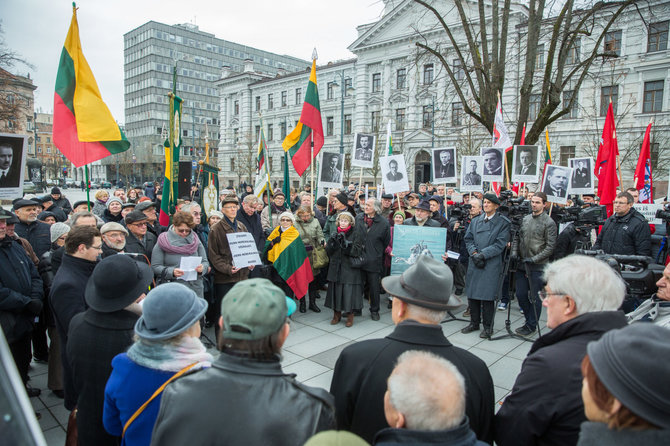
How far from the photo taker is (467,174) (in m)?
9.20

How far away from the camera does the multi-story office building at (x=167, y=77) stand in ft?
278

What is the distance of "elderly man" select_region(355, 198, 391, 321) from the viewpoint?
6.79 meters

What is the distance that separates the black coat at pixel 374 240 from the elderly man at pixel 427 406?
5.28m

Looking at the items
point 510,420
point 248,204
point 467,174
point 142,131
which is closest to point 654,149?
point 467,174

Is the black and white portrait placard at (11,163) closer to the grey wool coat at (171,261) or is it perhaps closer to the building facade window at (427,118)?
the grey wool coat at (171,261)

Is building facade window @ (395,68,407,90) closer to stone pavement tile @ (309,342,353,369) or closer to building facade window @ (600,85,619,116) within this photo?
building facade window @ (600,85,619,116)

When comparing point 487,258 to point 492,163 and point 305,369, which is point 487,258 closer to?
point 305,369

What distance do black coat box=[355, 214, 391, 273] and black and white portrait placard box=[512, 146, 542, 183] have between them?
13.5ft

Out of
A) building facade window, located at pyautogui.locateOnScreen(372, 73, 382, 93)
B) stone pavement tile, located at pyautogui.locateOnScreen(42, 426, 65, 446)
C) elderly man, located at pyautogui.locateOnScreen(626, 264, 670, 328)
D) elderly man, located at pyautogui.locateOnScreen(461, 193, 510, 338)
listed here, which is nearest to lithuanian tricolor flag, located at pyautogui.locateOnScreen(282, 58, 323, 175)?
elderly man, located at pyautogui.locateOnScreen(461, 193, 510, 338)

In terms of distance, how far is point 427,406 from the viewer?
1.32m

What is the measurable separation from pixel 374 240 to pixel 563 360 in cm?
490

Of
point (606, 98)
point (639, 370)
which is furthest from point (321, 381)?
point (606, 98)

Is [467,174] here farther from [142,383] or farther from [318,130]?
[142,383]

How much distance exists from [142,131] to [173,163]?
3608 inches
